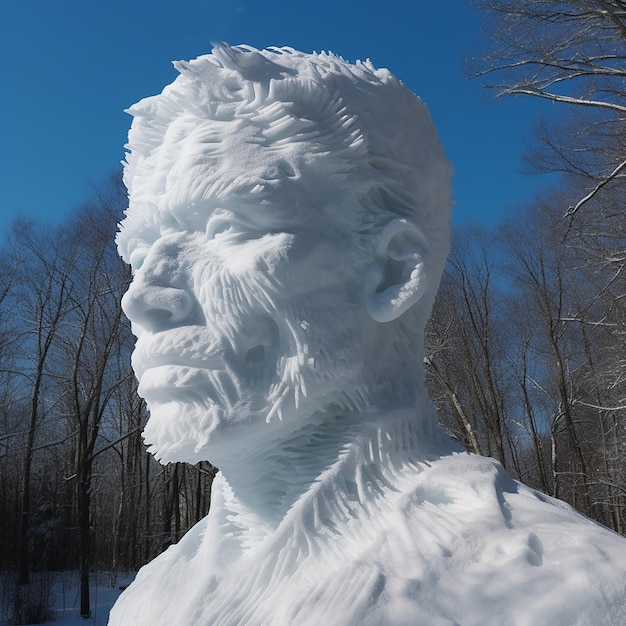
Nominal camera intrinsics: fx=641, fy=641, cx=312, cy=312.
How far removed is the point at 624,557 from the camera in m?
1.18

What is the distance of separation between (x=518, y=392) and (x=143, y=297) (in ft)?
45.3

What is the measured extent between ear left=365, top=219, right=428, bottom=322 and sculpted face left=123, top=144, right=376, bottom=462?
0.04 meters

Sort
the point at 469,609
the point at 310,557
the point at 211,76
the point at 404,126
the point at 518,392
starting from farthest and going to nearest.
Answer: the point at 518,392, the point at 404,126, the point at 211,76, the point at 310,557, the point at 469,609

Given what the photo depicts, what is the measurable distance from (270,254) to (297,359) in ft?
0.79

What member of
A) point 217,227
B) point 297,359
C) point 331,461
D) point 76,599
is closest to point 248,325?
point 297,359

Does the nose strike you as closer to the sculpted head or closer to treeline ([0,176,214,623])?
the sculpted head

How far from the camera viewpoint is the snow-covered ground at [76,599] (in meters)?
8.58

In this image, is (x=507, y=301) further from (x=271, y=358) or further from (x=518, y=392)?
(x=271, y=358)

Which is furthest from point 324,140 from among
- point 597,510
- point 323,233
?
point 597,510

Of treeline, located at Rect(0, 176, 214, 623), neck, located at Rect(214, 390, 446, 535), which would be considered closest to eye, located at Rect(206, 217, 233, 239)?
neck, located at Rect(214, 390, 446, 535)

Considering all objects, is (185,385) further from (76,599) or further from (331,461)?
(76,599)

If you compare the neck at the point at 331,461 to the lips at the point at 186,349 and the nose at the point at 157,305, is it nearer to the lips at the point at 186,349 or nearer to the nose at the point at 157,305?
the lips at the point at 186,349

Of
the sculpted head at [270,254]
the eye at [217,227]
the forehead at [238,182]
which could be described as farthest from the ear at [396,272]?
the eye at [217,227]

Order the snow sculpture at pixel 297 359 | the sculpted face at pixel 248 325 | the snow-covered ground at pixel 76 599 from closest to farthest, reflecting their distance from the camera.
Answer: the snow sculpture at pixel 297 359, the sculpted face at pixel 248 325, the snow-covered ground at pixel 76 599
